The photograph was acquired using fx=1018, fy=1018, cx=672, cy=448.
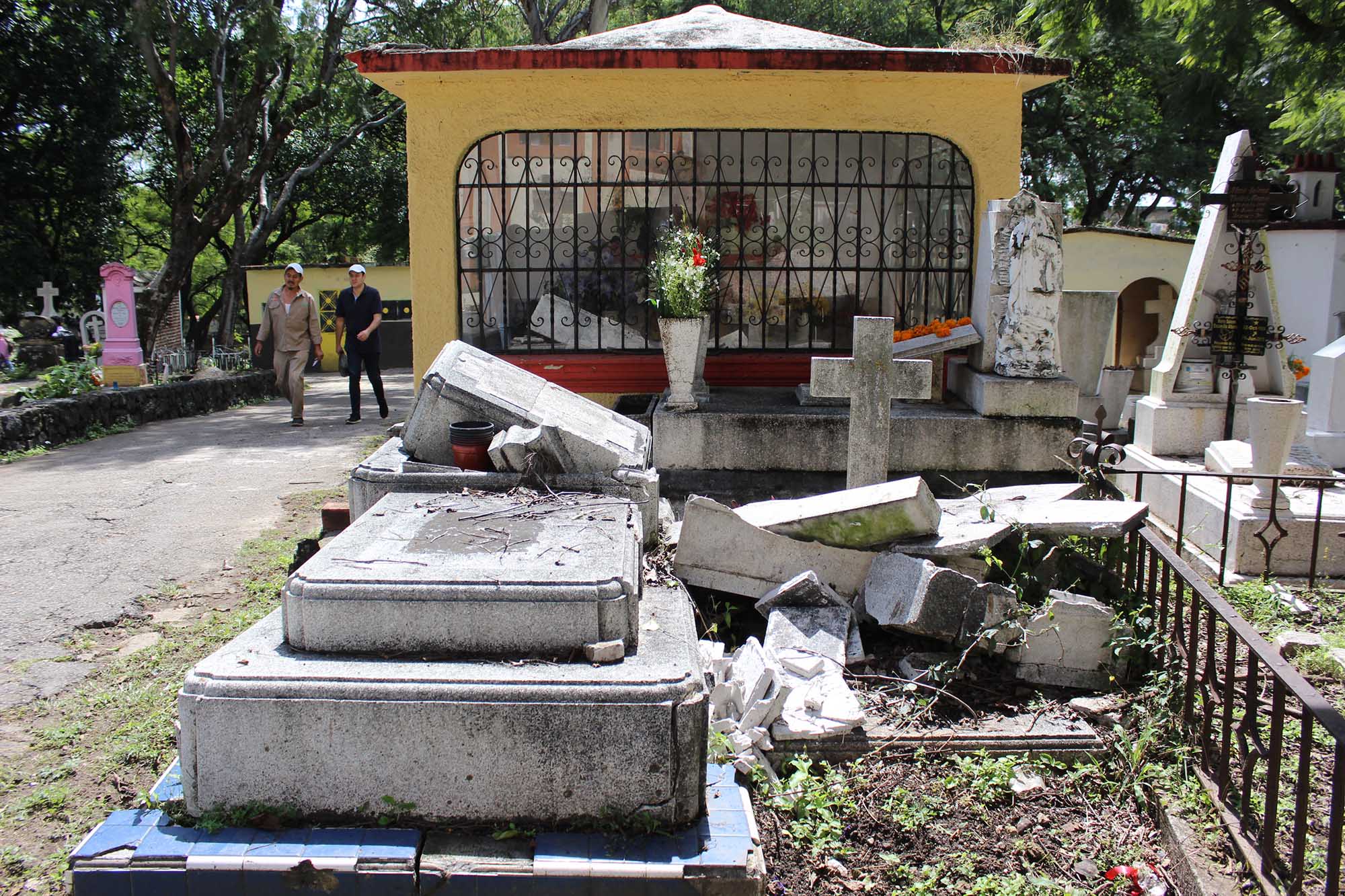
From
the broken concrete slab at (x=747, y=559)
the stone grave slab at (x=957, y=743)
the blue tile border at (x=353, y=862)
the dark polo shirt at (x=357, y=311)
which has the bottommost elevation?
the stone grave slab at (x=957, y=743)

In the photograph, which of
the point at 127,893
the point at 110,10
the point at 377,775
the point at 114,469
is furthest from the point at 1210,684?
the point at 110,10

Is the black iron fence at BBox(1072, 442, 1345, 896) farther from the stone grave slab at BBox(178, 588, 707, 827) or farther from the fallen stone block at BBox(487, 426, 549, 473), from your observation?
the fallen stone block at BBox(487, 426, 549, 473)

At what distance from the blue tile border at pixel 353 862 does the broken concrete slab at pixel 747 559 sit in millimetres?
1879

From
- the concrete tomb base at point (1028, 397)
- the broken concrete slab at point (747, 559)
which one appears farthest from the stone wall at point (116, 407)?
the concrete tomb base at point (1028, 397)

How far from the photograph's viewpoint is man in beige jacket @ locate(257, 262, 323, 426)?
10.9 metres

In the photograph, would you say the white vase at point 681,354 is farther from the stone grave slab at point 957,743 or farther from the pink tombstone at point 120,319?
the pink tombstone at point 120,319

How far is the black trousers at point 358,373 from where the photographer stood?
36.2 ft

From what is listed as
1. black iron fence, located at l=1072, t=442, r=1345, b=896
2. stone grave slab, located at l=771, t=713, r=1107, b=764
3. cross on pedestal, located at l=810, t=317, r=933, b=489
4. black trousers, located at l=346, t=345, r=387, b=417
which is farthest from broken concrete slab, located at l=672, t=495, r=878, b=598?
black trousers, located at l=346, t=345, r=387, b=417

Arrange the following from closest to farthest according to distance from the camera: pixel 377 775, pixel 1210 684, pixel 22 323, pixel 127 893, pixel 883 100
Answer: pixel 127 893
pixel 377 775
pixel 1210 684
pixel 883 100
pixel 22 323

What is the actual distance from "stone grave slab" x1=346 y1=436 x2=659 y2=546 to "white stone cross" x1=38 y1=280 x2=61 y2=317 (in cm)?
1837

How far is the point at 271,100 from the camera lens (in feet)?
66.4

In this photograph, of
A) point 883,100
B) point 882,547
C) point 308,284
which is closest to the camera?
point 882,547

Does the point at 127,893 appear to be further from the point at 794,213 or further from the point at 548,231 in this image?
the point at 794,213

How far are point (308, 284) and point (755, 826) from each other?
2315cm
